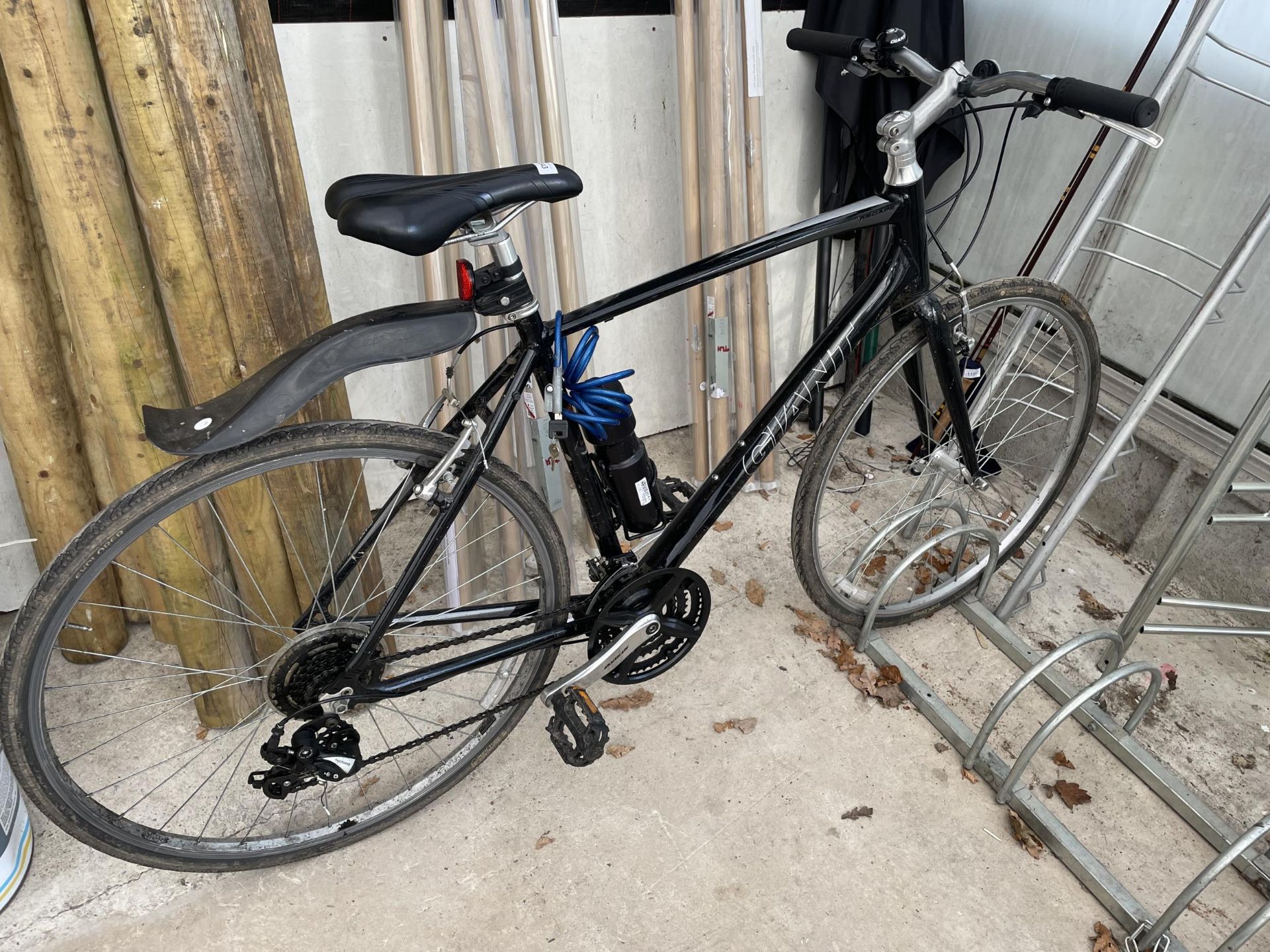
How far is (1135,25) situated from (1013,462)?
1377 mm

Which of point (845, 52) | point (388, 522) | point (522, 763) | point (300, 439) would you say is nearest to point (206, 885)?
point (522, 763)

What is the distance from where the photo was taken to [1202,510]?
193 centimetres

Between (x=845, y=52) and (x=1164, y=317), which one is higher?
(x=845, y=52)

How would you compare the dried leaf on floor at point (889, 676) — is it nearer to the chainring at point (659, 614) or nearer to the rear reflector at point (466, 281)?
the chainring at point (659, 614)

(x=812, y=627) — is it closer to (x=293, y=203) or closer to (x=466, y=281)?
(x=466, y=281)

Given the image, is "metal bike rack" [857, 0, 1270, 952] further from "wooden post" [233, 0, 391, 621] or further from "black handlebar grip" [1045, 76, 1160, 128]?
"wooden post" [233, 0, 391, 621]

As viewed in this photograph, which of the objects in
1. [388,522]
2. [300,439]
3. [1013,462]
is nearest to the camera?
[300,439]

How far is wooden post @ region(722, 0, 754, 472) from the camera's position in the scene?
2406 mm

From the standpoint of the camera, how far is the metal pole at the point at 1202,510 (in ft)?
5.91

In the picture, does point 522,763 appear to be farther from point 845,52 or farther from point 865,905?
point 845,52

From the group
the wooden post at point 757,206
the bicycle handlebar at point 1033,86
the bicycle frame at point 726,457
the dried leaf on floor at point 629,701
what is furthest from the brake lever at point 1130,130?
the dried leaf on floor at point 629,701

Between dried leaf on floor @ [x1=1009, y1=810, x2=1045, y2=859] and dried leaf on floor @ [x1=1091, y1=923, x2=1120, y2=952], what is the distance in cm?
17

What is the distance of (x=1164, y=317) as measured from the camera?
8.45 feet

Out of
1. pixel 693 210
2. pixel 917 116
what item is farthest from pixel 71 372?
pixel 917 116
